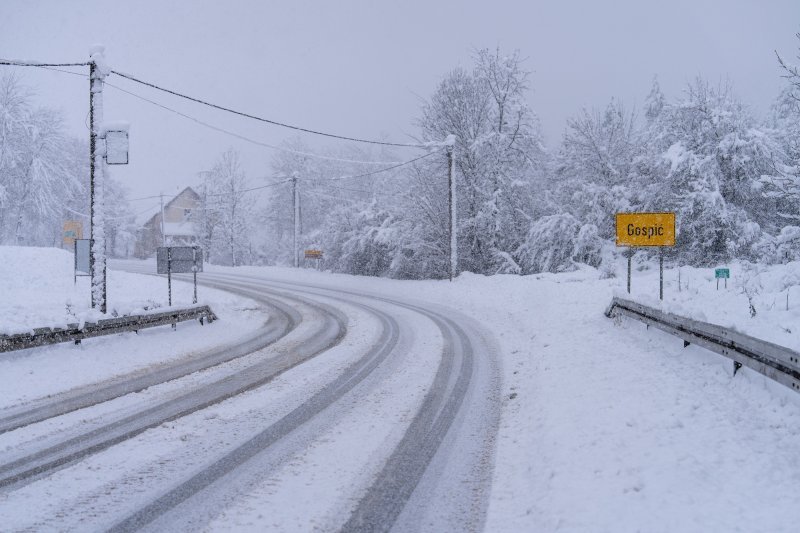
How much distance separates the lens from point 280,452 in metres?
5.02

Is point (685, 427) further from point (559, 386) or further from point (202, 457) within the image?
point (202, 457)

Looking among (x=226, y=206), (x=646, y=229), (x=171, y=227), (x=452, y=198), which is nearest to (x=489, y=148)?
(x=452, y=198)

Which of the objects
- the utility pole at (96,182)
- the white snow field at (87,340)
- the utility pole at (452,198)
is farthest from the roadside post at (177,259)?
the utility pole at (452,198)

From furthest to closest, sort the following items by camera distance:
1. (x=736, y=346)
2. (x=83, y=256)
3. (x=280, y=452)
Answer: (x=83, y=256) < (x=736, y=346) < (x=280, y=452)

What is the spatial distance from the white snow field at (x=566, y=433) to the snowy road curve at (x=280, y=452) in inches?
1.4

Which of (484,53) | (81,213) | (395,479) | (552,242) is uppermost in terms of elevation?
(484,53)

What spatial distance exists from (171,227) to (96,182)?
55.4 meters

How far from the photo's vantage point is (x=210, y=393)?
7.07 m

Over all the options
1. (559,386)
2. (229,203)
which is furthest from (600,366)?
(229,203)

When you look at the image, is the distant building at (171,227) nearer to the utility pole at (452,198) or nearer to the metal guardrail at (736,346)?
the utility pole at (452,198)

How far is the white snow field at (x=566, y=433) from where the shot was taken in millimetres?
3688

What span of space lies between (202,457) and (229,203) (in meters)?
48.6

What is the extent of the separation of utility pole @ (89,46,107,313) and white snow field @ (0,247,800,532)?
94 cm

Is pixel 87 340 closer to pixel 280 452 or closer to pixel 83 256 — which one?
pixel 83 256
